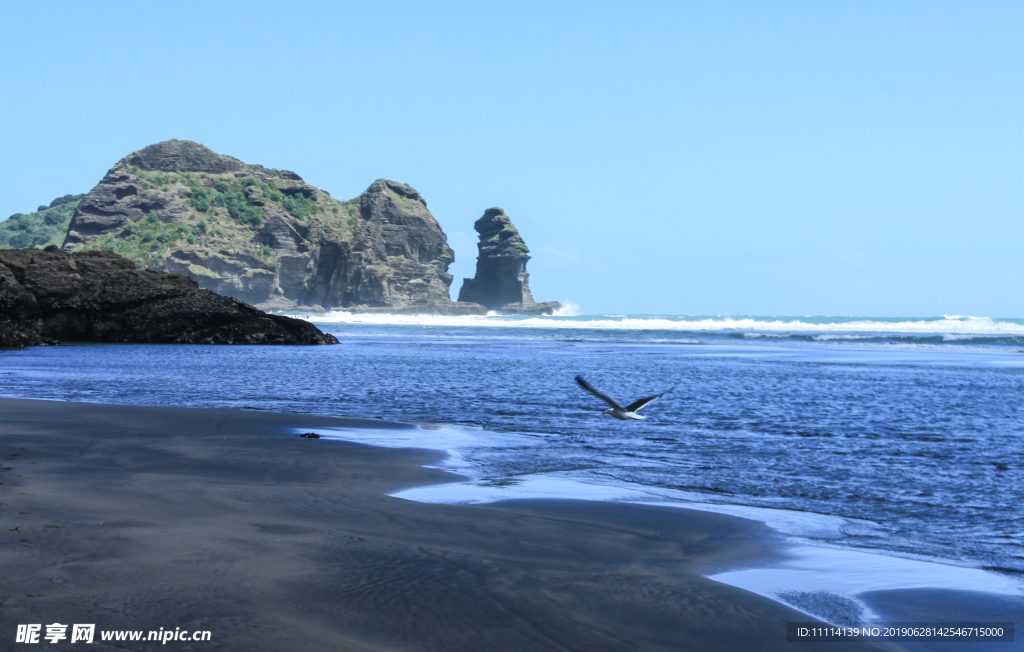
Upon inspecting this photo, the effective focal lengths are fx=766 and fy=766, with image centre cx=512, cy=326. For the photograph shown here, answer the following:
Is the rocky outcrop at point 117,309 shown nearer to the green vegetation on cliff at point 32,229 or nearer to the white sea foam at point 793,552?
the white sea foam at point 793,552

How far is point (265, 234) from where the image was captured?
12656cm

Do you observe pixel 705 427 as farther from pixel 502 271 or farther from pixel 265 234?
pixel 502 271

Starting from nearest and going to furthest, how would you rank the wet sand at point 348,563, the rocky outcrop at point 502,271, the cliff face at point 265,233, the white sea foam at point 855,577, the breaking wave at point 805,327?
the wet sand at point 348,563, the white sea foam at point 855,577, the breaking wave at point 805,327, the cliff face at point 265,233, the rocky outcrop at point 502,271

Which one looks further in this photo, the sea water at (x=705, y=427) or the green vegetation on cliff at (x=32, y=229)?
the green vegetation on cliff at (x=32, y=229)

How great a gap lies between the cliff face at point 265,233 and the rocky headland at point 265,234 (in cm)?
18

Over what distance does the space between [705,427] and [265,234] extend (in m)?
124

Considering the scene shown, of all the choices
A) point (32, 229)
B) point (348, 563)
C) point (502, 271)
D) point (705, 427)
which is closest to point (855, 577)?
point (348, 563)

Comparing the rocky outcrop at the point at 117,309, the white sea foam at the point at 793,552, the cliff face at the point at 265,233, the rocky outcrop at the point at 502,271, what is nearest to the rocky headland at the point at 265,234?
the cliff face at the point at 265,233

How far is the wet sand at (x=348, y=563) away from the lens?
3.66 metres

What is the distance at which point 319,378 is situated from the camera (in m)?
18.7

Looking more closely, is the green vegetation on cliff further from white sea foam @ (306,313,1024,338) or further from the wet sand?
the wet sand

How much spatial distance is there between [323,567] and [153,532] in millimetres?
1281

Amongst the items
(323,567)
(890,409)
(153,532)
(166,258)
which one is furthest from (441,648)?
(166,258)

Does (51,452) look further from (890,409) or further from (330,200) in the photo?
(330,200)
